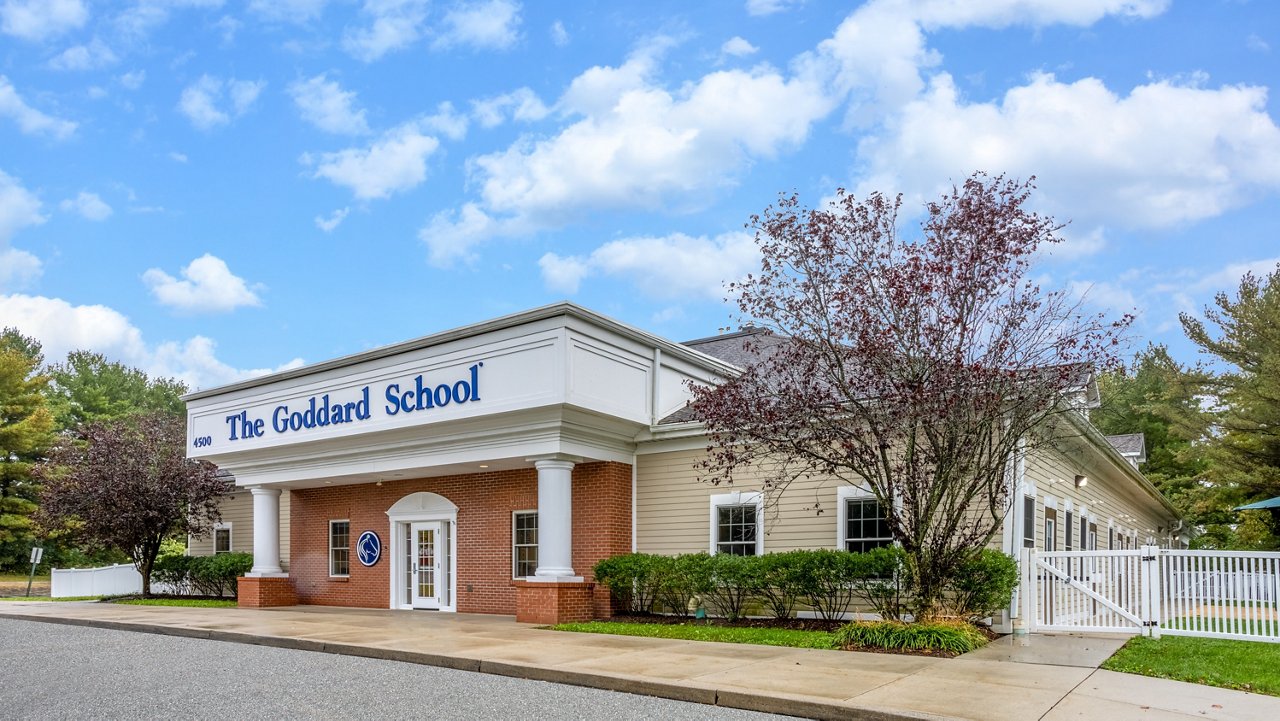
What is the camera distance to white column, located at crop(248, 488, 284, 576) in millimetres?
22219

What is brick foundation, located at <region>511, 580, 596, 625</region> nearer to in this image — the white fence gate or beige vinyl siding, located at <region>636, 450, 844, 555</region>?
beige vinyl siding, located at <region>636, 450, 844, 555</region>

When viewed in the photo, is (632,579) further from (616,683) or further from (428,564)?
(616,683)

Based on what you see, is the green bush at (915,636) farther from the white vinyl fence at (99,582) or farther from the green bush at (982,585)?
the white vinyl fence at (99,582)

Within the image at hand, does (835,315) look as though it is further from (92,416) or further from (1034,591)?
(92,416)

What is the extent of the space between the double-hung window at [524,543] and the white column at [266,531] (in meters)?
6.87

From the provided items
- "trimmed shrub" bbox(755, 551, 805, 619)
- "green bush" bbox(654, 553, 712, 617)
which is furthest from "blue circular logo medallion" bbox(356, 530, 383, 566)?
"trimmed shrub" bbox(755, 551, 805, 619)

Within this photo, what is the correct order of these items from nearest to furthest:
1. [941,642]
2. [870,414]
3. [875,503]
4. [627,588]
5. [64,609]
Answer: [941,642], [870,414], [875,503], [627,588], [64,609]

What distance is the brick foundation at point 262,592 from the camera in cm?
2180

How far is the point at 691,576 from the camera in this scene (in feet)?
51.9

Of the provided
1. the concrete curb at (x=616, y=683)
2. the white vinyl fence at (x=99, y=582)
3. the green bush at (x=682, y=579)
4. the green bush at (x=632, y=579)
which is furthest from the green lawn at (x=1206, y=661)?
the white vinyl fence at (x=99, y=582)

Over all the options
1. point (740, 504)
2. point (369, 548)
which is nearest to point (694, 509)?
point (740, 504)

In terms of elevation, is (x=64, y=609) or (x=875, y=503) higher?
(x=875, y=503)

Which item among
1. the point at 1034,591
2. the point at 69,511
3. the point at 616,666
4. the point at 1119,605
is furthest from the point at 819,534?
the point at 69,511

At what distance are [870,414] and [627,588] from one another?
19.6 ft
